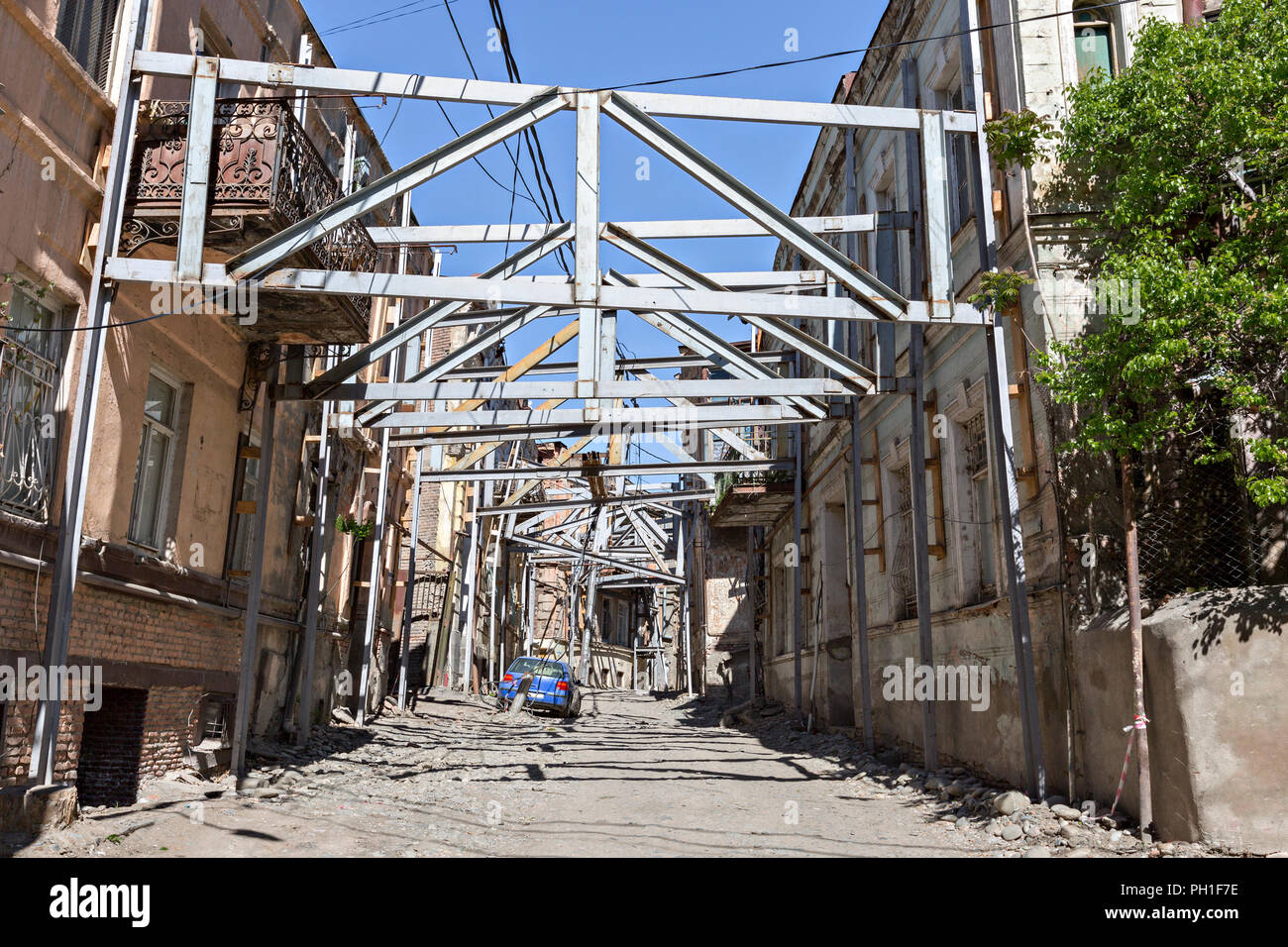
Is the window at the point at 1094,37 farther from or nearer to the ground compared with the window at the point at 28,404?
farther from the ground

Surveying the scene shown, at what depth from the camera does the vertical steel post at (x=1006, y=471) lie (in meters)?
7.79

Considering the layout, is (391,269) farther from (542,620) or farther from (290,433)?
(542,620)

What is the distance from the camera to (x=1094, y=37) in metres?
9.52

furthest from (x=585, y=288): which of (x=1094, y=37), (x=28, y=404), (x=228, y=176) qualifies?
(x=1094, y=37)

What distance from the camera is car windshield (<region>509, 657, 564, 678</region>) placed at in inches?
851

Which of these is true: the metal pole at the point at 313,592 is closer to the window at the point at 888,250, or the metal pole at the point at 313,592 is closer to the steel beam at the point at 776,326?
the steel beam at the point at 776,326

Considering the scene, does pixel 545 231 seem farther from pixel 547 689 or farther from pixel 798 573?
pixel 547 689

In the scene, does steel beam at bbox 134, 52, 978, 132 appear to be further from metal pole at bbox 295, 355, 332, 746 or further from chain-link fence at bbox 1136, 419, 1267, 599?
metal pole at bbox 295, 355, 332, 746

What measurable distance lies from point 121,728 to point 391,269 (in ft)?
30.3

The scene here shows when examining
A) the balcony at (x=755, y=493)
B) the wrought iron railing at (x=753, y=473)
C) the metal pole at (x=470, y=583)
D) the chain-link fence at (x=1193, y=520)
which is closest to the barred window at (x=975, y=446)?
the chain-link fence at (x=1193, y=520)

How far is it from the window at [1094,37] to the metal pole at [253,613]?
364 inches

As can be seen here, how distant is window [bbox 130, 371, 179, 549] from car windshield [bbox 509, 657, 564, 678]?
41.6ft

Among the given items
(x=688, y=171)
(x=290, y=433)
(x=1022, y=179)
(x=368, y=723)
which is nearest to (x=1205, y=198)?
(x=1022, y=179)

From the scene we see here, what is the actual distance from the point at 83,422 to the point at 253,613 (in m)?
3.35
